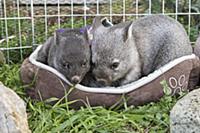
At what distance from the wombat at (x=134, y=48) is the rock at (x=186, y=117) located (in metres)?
0.77

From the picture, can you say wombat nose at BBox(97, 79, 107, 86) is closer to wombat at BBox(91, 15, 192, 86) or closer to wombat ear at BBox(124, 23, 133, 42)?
wombat at BBox(91, 15, 192, 86)

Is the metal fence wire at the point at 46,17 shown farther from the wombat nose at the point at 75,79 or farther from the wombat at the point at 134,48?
the wombat nose at the point at 75,79

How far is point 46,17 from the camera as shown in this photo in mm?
3863

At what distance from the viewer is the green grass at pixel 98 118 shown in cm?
266

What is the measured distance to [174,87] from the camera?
3.16m

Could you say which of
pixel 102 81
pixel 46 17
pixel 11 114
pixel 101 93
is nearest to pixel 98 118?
pixel 101 93

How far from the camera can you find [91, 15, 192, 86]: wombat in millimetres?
3090

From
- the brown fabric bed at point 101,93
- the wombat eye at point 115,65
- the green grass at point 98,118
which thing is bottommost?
the green grass at point 98,118

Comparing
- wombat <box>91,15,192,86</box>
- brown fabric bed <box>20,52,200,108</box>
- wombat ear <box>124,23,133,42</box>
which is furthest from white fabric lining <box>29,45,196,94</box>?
wombat ear <box>124,23,133,42</box>

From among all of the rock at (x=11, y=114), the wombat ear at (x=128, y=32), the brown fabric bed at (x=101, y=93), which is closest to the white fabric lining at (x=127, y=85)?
the brown fabric bed at (x=101, y=93)

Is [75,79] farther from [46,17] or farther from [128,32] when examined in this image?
[46,17]

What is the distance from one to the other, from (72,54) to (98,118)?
475mm

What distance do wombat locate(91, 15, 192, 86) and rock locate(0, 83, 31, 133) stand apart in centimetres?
74

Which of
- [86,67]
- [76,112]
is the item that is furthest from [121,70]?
[76,112]
